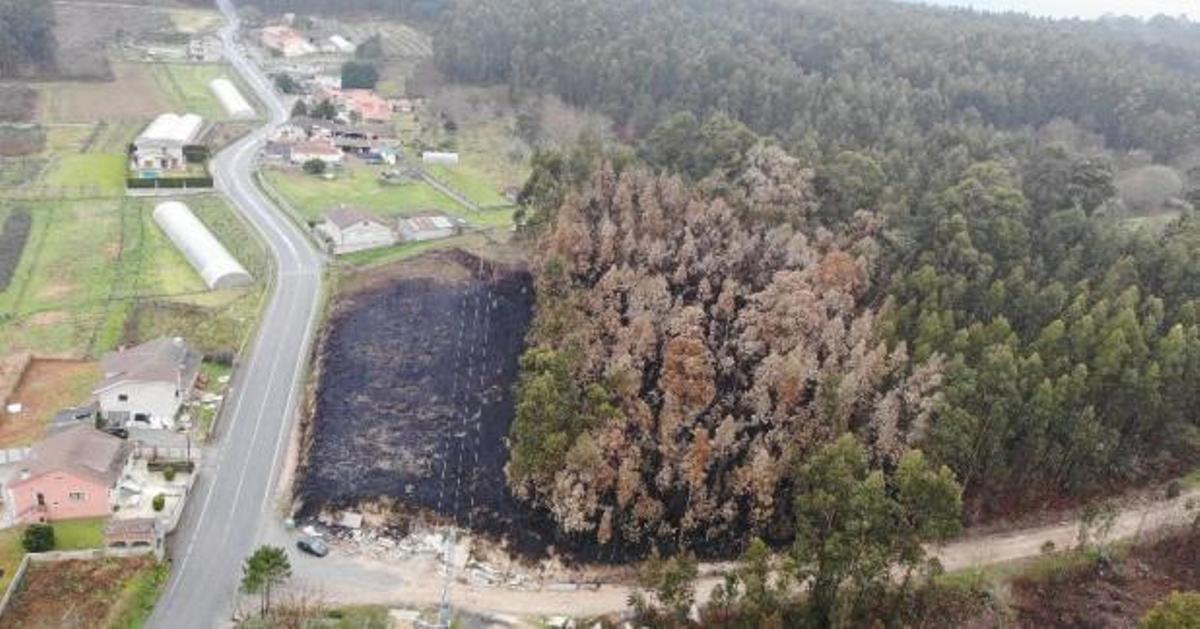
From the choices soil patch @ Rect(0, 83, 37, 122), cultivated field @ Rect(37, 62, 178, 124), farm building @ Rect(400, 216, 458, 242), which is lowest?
soil patch @ Rect(0, 83, 37, 122)

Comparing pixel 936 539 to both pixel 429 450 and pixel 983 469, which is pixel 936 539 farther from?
pixel 429 450

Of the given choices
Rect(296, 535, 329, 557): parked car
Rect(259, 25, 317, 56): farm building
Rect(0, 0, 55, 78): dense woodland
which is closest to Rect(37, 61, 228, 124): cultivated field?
Rect(0, 0, 55, 78): dense woodland

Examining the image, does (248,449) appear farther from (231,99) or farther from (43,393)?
(231,99)

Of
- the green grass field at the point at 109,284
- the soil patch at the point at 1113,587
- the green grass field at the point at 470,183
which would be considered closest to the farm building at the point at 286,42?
the green grass field at the point at 470,183

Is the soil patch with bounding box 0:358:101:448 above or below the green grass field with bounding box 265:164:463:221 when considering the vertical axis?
below

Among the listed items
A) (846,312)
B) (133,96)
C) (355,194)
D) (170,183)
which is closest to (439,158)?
(355,194)

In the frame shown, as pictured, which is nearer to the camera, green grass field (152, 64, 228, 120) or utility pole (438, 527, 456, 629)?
utility pole (438, 527, 456, 629)

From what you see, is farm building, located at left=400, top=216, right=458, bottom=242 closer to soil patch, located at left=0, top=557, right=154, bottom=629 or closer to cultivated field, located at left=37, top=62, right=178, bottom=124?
soil patch, located at left=0, top=557, right=154, bottom=629

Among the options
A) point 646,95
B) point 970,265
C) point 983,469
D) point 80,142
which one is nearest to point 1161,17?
point 646,95
